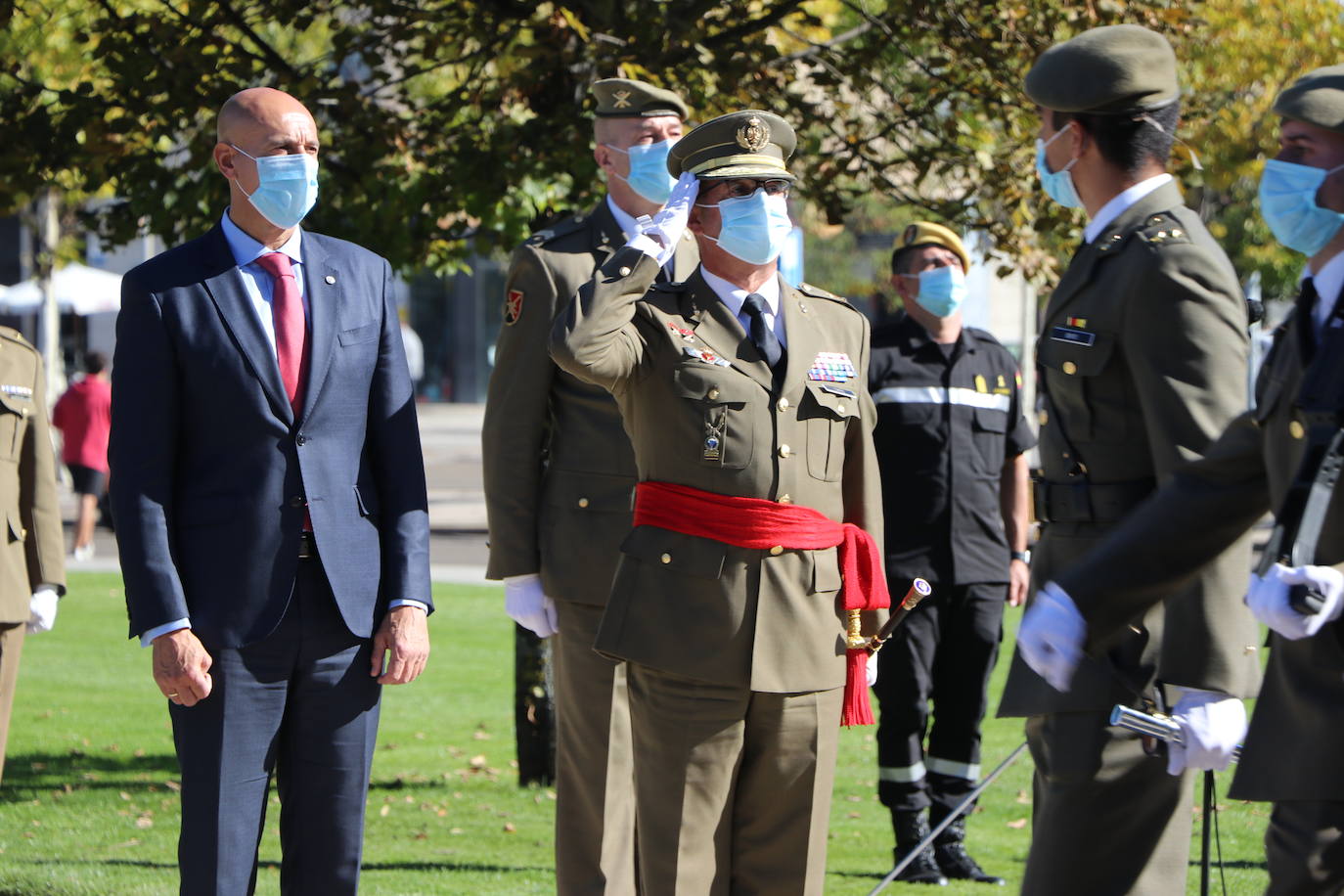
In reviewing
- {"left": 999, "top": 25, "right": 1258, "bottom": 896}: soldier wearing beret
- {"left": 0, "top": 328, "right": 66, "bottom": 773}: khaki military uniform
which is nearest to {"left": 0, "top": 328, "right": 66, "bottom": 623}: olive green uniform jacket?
{"left": 0, "top": 328, "right": 66, "bottom": 773}: khaki military uniform

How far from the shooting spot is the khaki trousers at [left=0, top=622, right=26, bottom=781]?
562cm

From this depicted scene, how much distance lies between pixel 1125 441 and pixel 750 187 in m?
1.24

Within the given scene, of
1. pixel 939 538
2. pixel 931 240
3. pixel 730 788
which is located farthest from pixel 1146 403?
pixel 931 240

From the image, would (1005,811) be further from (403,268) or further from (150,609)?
(150,609)

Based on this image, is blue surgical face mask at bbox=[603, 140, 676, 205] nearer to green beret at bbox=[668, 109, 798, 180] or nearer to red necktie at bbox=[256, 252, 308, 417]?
green beret at bbox=[668, 109, 798, 180]

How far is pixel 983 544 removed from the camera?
685cm

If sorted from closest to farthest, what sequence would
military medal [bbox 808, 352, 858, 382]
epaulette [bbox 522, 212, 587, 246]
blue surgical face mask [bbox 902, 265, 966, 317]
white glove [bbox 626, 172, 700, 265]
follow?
white glove [bbox 626, 172, 700, 265] < military medal [bbox 808, 352, 858, 382] < epaulette [bbox 522, 212, 587, 246] < blue surgical face mask [bbox 902, 265, 966, 317]

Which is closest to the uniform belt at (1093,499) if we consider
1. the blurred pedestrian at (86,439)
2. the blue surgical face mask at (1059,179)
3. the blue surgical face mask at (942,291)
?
the blue surgical face mask at (1059,179)

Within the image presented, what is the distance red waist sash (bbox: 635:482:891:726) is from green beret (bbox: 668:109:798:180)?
0.83 meters

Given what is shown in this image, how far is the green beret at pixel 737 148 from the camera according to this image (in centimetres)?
447

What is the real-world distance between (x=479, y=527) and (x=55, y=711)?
10.4 metres

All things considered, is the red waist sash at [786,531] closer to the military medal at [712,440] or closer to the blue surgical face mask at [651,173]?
the military medal at [712,440]

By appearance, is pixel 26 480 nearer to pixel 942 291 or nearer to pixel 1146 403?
pixel 942 291

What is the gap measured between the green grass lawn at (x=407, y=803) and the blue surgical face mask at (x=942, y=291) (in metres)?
2.21
